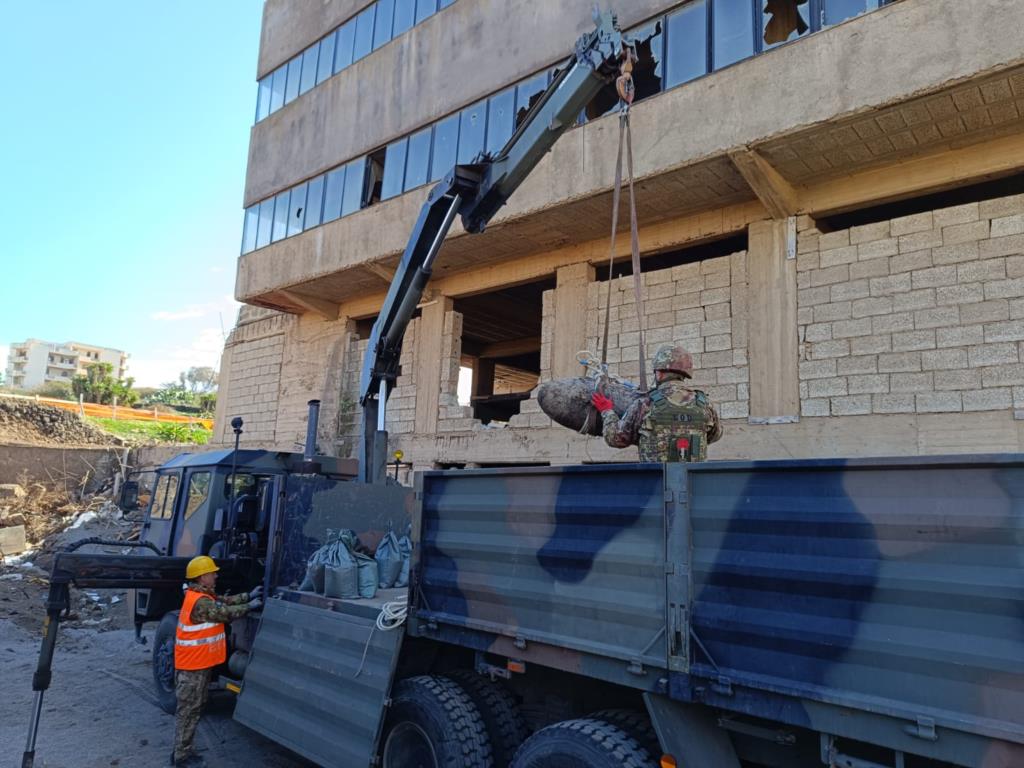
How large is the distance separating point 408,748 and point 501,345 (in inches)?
646

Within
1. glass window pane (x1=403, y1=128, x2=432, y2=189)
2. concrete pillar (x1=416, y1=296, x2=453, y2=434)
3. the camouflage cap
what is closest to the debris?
the camouflage cap

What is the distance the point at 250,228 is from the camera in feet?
53.9

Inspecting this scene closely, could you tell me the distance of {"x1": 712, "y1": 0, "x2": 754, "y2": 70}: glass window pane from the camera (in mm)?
8773

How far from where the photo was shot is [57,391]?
236 ft

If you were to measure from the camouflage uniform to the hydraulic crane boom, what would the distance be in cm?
228

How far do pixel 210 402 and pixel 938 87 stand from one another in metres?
62.7

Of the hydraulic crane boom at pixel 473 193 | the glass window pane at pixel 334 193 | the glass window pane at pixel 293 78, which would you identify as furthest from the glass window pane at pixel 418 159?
the hydraulic crane boom at pixel 473 193

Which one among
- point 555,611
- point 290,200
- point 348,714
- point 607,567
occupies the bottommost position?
point 348,714

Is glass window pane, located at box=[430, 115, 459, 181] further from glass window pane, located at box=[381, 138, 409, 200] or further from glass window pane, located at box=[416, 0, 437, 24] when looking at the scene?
glass window pane, located at box=[416, 0, 437, 24]

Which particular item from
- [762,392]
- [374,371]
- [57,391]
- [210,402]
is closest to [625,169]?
[762,392]

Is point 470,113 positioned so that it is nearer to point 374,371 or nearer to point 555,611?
point 374,371

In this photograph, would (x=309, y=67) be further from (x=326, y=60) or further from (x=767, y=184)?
(x=767, y=184)

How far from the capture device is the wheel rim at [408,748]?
13.3ft

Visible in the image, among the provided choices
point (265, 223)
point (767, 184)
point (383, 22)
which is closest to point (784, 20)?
point (767, 184)
